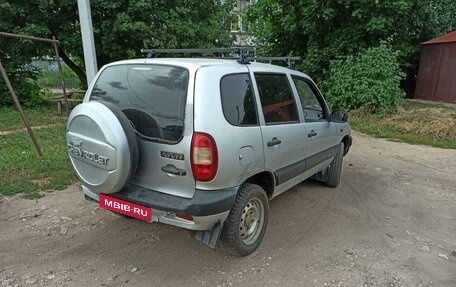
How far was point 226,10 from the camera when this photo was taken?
478 inches

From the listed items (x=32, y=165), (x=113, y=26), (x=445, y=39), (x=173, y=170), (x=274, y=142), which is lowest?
(x=32, y=165)

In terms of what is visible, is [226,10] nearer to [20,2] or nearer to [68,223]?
[20,2]

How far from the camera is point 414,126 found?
8.66 m

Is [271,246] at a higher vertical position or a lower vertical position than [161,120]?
lower

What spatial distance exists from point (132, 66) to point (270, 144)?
4.50ft

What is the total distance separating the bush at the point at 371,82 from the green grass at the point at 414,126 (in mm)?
354

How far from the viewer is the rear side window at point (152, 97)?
104 inches

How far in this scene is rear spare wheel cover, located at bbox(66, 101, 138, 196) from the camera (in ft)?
8.36

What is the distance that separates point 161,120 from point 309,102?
6.58ft

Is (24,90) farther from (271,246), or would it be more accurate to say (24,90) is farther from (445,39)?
(445,39)

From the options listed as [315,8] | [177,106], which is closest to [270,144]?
[177,106]

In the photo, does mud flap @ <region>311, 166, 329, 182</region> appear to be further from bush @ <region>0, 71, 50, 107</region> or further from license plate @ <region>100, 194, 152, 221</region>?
bush @ <region>0, 71, 50, 107</region>

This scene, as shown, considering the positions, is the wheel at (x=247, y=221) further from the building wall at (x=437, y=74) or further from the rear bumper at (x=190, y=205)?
the building wall at (x=437, y=74)

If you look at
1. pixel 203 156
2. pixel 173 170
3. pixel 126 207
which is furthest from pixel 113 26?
pixel 203 156
